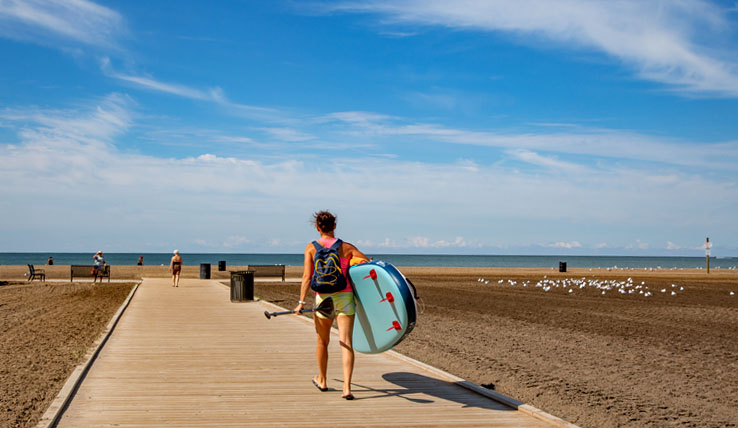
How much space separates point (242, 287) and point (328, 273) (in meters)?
13.9

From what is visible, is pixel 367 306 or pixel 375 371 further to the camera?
pixel 375 371

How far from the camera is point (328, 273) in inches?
261

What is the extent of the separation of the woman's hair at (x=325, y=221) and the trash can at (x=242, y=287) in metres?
13.6

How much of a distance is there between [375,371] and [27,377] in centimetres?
444

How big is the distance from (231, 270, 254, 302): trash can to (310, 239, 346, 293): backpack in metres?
13.7

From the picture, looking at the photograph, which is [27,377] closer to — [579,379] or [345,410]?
[345,410]

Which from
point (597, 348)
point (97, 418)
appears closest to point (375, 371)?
point (97, 418)

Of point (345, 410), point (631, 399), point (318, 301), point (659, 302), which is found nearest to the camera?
point (345, 410)

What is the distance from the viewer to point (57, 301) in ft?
68.8

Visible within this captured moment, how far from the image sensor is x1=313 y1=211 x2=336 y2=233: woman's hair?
687cm

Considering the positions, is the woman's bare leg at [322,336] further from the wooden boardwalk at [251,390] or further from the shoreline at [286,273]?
the shoreline at [286,273]

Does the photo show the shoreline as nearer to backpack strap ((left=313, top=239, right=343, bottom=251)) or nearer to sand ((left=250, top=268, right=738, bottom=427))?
sand ((left=250, top=268, right=738, bottom=427))

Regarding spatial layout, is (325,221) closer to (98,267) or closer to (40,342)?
(40,342)

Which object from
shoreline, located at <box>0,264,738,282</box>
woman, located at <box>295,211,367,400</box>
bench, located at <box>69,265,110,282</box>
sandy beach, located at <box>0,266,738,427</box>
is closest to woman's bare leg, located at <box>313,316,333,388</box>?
woman, located at <box>295,211,367,400</box>
